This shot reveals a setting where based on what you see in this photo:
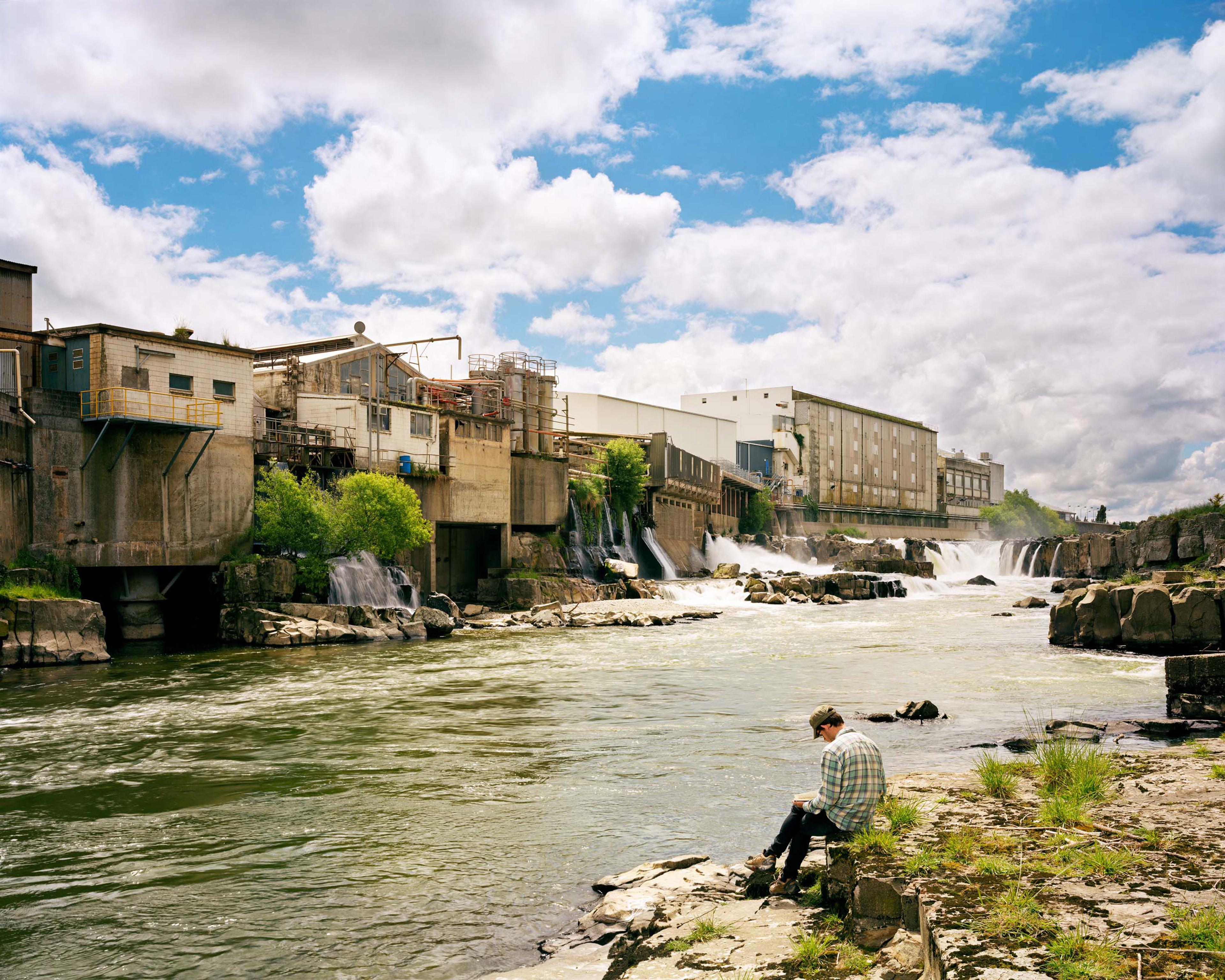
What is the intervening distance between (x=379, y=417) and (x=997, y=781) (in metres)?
37.5

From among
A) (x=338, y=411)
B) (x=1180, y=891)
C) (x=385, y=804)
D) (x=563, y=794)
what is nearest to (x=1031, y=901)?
(x=1180, y=891)

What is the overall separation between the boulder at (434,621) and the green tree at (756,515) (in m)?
50.0

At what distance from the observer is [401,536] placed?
3869cm

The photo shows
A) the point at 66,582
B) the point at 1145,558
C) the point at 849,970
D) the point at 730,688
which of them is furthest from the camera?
the point at 1145,558

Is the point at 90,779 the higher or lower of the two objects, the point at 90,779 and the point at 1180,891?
the lower

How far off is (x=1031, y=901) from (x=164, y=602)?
35.4m

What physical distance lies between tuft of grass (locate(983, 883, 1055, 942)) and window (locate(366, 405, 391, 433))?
130 ft

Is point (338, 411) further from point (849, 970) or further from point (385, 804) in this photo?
point (849, 970)

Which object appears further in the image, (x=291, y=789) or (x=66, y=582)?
(x=66, y=582)

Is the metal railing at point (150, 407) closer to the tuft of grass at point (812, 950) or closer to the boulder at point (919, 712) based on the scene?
the boulder at point (919, 712)

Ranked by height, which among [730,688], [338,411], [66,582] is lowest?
[730,688]

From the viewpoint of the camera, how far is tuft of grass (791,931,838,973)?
20.8 ft

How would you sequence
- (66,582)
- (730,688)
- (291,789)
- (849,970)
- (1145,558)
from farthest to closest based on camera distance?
(1145,558), (66,582), (730,688), (291,789), (849,970)

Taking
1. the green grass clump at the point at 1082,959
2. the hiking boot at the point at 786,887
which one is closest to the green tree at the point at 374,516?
the hiking boot at the point at 786,887
